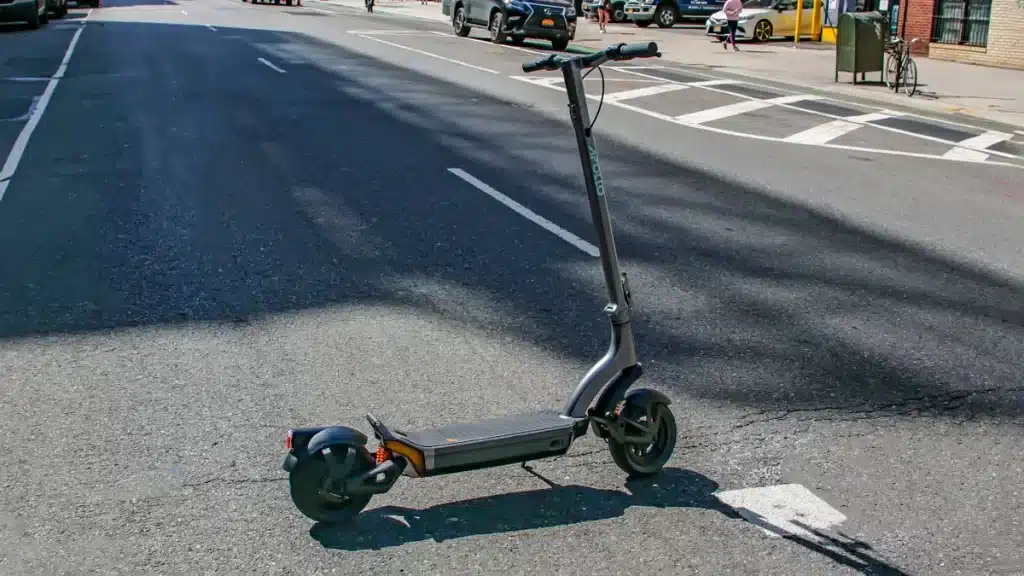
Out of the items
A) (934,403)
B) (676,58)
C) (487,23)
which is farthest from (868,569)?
(487,23)

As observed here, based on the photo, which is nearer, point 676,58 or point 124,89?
point 124,89

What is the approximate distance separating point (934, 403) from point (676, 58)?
23.5m

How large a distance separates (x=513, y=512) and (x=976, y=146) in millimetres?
12869

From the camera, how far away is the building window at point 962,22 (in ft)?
90.6

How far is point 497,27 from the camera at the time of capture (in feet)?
100

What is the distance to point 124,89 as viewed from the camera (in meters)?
18.5

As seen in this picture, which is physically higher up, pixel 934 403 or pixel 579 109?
pixel 579 109

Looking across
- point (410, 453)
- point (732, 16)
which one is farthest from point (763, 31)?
point (410, 453)

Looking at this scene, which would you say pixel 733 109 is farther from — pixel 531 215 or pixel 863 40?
pixel 531 215

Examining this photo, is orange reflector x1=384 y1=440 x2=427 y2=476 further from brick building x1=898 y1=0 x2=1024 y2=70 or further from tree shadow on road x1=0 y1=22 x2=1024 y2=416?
brick building x1=898 y1=0 x2=1024 y2=70

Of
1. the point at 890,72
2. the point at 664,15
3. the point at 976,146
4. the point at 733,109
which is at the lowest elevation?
the point at 976,146

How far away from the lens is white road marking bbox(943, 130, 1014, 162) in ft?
47.6

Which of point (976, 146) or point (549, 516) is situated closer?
point (549, 516)

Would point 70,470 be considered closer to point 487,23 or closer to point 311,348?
point 311,348
